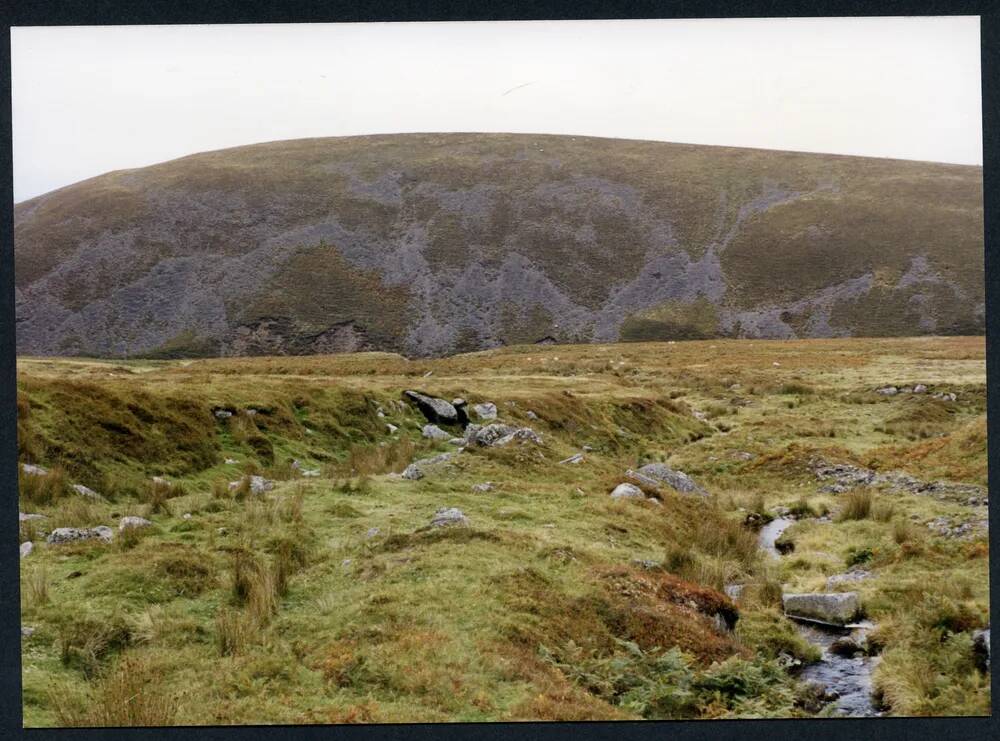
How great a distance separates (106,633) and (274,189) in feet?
313

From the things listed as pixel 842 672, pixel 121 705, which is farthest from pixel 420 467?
pixel 842 672

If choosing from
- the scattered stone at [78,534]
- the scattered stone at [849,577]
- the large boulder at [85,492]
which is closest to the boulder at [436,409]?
the large boulder at [85,492]

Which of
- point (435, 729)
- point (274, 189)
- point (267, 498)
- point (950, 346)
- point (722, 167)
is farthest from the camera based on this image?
point (722, 167)

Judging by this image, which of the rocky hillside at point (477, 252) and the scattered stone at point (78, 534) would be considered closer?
the scattered stone at point (78, 534)

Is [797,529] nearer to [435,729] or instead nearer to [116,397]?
[435,729]

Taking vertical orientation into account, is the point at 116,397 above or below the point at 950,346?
above

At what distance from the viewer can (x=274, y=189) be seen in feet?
317

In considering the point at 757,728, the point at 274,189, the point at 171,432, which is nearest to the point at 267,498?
the point at 171,432

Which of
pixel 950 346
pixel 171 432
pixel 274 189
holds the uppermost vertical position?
pixel 274 189

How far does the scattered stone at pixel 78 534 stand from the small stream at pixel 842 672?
10.6 m

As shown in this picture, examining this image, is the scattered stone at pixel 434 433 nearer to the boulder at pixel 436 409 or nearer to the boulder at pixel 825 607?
the boulder at pixel 436 409

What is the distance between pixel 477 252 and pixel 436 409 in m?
67.5

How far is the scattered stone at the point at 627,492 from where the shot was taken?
14329 mm

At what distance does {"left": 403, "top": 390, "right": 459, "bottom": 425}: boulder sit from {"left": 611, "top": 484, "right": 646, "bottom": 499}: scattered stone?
25.3ft
